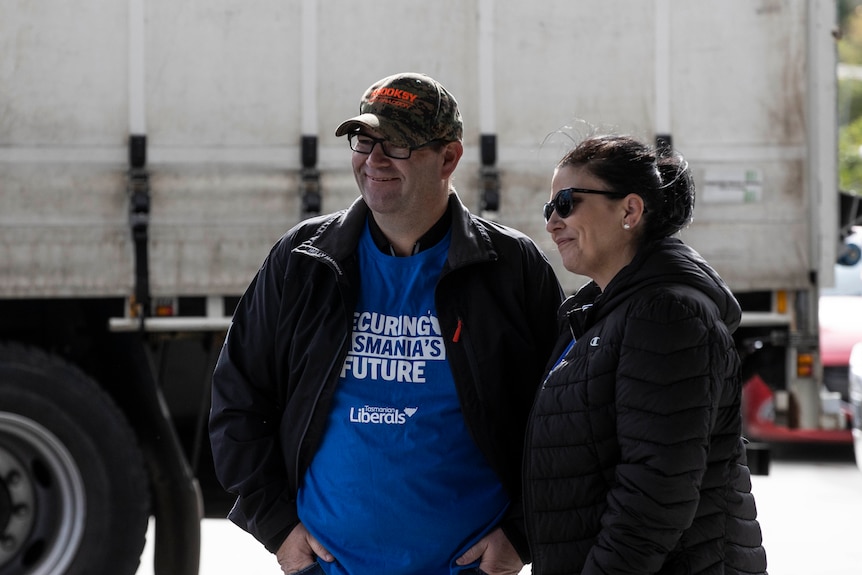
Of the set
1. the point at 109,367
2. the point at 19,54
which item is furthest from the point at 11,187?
the point at 109,367

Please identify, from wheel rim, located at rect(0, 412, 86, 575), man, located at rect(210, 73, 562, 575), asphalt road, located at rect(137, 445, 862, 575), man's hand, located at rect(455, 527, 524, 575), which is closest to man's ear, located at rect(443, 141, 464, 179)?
man, located at rect(210, 73, 562, 575)

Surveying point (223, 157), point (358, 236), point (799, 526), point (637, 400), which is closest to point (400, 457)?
point (358, 236)

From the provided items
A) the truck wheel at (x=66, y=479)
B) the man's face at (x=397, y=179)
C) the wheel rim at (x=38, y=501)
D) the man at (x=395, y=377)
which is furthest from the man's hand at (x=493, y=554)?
the wheel rim at (x=38, y=501)

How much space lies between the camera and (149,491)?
15.4 feet

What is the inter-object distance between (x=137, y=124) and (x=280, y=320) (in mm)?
2067

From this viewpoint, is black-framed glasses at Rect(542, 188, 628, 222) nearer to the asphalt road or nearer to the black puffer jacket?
the black puffer jacket

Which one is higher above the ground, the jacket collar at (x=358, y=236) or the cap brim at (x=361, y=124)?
the cap brim at (x=361, y=124)

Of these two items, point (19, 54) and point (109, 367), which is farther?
point (109, 367)

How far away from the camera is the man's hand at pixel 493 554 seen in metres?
2.63

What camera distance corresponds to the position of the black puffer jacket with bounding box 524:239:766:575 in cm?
211

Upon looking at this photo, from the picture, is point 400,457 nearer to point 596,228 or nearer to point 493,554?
point 493,554

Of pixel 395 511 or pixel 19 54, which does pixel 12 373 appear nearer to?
pixel 19 54

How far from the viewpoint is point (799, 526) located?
→ 290 inches

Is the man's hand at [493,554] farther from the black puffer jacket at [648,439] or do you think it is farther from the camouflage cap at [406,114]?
the camouflage cap at [406,114]
